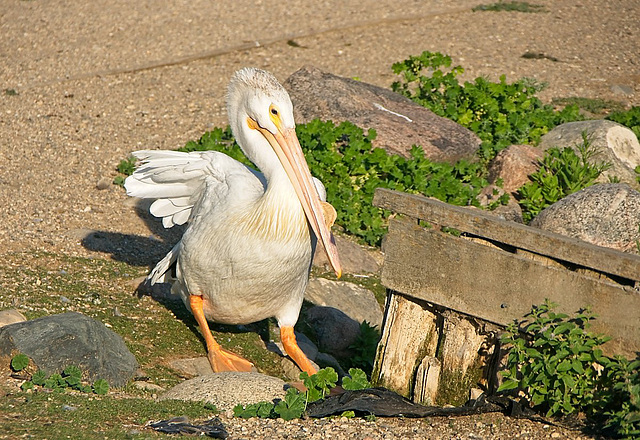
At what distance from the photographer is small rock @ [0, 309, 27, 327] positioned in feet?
17.4

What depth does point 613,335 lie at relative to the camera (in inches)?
168

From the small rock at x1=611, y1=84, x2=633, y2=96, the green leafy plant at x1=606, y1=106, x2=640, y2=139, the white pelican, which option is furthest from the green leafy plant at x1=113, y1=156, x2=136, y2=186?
the small rock at x1=611, y1=84, x2=633, y2=96

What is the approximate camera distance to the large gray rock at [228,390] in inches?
187

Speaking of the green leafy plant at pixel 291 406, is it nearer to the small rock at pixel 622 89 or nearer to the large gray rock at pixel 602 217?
the large gray rock at pixel 602 217

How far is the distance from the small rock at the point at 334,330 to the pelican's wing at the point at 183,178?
50.3 inches

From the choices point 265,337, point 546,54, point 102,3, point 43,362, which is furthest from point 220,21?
point 43,362

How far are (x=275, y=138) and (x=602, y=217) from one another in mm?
3467

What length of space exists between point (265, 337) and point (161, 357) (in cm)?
104

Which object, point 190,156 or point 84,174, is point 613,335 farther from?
point 84,174

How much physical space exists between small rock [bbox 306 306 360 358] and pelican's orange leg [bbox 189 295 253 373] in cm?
91

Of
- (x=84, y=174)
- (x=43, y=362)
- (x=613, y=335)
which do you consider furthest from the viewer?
(x=84, y=174)

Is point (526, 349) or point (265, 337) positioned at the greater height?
point (526, 349)

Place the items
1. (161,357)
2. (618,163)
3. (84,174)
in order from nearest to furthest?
(161,357) < (84,174) < (618,163)

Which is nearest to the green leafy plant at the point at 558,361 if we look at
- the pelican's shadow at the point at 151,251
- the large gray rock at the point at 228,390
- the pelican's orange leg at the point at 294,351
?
the large gray rock at the point at 228,390
